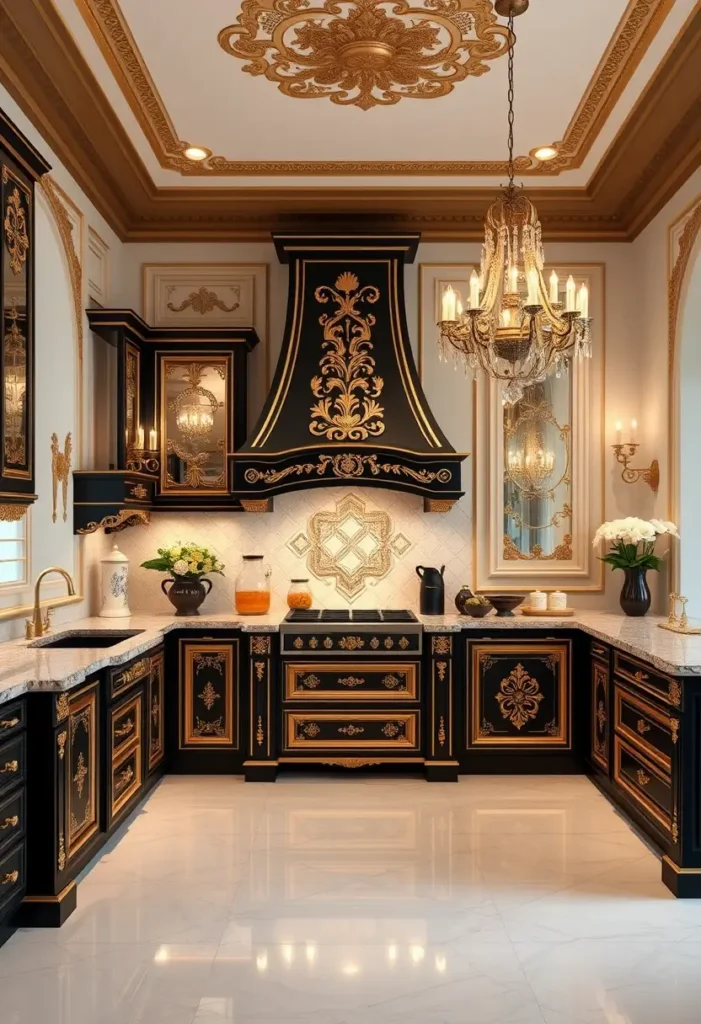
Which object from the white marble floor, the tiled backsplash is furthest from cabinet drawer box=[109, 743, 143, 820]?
the tiled backsplash

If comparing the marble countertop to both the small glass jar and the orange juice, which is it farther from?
the small glass jar

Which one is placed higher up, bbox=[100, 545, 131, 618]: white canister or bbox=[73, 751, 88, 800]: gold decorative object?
bbox=[100, 545, 131, 618]: white canister

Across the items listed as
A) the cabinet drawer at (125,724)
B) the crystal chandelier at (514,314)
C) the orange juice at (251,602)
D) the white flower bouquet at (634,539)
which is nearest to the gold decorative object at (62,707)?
the cabinet drawer at (125,724)

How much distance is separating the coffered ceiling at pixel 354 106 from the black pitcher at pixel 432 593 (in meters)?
2.12

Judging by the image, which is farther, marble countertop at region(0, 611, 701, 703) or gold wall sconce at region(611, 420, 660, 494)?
gold wall sconce at region(611, 420, 660, 494)

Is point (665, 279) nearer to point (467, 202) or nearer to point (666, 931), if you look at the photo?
point (467, 202)

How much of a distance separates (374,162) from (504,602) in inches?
101

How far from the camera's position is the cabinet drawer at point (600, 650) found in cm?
437

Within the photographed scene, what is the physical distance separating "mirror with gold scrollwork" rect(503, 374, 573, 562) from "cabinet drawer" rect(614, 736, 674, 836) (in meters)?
1.54

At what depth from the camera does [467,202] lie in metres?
5.31

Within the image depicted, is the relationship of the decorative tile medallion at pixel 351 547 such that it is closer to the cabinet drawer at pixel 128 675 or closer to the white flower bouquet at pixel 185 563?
the white flower bouquet at pixel 185 563

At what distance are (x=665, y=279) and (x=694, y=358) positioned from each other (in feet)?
1.75

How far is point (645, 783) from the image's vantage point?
3752mm

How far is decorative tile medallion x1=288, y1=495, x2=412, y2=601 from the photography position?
5.49 meters
